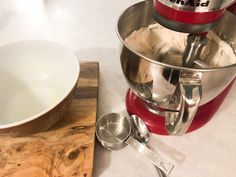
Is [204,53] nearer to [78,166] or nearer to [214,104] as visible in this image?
[214,104]

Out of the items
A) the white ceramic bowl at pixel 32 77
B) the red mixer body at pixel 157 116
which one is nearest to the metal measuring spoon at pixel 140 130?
the red mixer body at pixel 157 116

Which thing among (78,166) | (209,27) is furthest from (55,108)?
(209,27)

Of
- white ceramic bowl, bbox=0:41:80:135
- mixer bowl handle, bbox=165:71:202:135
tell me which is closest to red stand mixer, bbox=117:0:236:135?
mixer bowl handle, bbox=165:71:202:135

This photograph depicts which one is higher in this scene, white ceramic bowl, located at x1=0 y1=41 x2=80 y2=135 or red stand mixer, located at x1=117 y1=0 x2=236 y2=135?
red stand mixer, located at x1=117 y1=0 x2=236 y2=135

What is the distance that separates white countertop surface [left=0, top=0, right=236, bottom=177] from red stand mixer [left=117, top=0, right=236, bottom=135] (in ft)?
0.09

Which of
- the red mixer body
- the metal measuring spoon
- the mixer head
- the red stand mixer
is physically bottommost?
the metal measuring spoon

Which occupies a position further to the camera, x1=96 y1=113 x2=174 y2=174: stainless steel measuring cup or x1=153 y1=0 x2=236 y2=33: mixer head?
x1=96 y1=113 x2=174 y2=174: stainless steel measuring cup

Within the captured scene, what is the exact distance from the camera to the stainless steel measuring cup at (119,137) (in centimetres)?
40

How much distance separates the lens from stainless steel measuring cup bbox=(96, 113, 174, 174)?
1.31ft

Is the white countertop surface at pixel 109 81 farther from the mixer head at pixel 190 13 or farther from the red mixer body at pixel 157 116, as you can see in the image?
the mixer head at pixel 190 13

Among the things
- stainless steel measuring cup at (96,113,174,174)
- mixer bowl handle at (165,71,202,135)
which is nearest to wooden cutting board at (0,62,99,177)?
stainless steel measuring cup at (96,113,174,174)

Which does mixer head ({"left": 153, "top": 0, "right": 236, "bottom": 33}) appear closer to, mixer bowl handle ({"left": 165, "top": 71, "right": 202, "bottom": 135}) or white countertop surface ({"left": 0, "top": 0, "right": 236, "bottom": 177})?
mixer bowl handle ({"left": 165, "top": 71, "right": 202, "bottom": 135})

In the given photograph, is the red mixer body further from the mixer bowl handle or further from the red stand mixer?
the mixer bowl handle

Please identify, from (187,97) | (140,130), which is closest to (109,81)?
(140,130)
